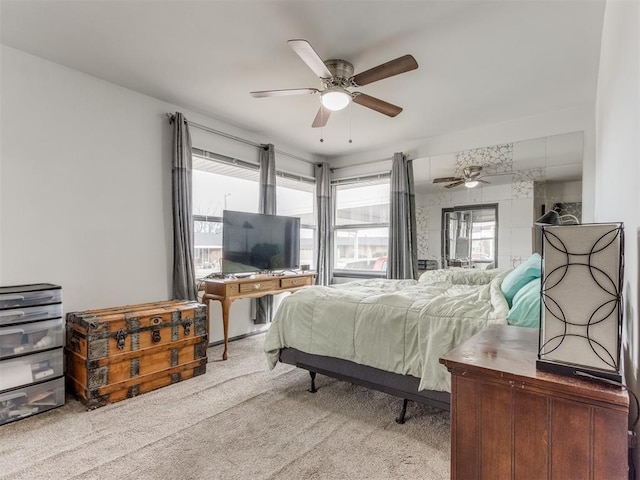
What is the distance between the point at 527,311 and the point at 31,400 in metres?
3.11

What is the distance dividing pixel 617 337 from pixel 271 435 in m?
1.81

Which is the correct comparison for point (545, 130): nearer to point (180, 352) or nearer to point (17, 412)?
point (180, 352)

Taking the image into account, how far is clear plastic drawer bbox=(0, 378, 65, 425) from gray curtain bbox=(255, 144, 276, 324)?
7.34ft

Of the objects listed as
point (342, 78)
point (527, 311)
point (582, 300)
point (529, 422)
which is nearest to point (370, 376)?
point (527, 311)

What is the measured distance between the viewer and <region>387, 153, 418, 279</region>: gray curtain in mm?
4566

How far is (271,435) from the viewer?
201 centimetres

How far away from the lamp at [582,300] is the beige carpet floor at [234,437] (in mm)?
1108

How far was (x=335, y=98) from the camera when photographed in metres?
2.60

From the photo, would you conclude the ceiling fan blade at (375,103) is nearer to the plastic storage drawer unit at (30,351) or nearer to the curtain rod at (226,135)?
the curtain rod at (226,135)

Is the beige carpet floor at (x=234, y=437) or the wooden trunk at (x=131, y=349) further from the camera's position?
the wooden trunk at (x=131, y=349)

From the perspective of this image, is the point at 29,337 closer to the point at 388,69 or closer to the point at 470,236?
the point at 388,69

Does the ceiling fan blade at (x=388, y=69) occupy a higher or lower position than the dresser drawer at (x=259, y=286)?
higher

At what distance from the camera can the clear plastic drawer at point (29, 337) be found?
2.18 metres

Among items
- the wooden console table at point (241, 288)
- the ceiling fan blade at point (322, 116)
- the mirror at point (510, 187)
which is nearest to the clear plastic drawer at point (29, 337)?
the wooden console table at point (241, 288)
